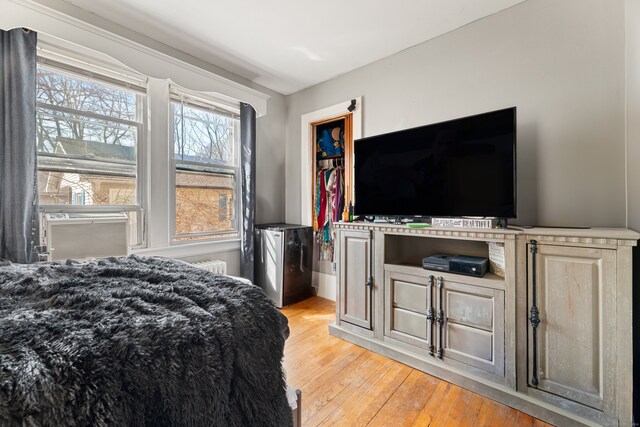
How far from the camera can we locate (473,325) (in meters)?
1.73

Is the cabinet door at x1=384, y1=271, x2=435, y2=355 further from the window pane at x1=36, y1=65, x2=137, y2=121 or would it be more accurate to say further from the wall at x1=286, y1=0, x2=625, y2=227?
the window pane at x1=36, y1=65, x2=137, y2=121

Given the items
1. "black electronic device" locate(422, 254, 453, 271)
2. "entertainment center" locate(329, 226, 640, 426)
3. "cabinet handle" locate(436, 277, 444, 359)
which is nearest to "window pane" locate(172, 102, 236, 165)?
"entertainment center" locate(329, 226, 640, 426)

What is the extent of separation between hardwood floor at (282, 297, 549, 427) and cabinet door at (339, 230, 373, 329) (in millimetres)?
240

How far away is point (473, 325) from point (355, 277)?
0.88 metres

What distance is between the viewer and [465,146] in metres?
1.91

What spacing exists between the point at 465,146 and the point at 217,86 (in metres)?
2.30

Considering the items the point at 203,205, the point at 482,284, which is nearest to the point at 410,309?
the point at 482,284

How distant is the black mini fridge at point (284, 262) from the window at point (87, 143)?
3.96 feet

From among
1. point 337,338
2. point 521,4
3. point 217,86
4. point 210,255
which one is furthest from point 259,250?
point 521,4

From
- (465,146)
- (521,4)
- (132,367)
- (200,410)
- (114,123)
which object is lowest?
A: (200,410)

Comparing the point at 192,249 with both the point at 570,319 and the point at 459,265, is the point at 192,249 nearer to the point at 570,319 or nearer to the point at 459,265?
the point at 459,265

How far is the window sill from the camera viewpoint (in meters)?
2.57

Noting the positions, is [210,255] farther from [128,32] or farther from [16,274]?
[128,32]

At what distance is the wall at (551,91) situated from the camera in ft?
5.66
